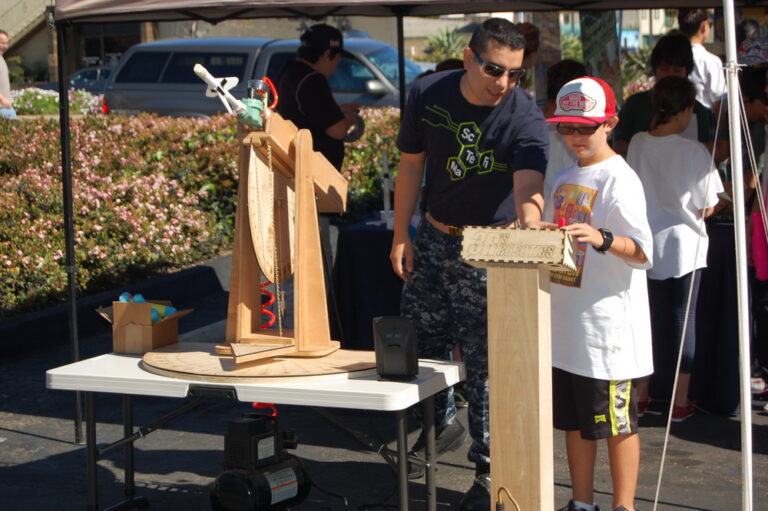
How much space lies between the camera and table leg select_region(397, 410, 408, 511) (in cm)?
358

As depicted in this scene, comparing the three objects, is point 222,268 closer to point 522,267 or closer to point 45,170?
point 45,170

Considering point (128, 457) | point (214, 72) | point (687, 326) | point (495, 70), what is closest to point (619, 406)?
point (495, 70)

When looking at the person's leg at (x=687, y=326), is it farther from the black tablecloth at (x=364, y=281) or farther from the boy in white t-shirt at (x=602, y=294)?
the boy in white t-shirt at (x=602, y=294)

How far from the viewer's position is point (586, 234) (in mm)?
3385

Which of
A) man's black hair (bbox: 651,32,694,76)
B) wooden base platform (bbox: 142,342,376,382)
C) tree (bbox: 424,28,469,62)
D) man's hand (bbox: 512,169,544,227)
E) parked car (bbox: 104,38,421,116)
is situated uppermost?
tree (bbox: 424,28,469,62)

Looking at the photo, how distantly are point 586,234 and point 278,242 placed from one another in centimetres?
119

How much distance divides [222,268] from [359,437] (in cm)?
541

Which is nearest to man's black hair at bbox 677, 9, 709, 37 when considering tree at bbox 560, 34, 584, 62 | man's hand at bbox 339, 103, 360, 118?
man's hand at bbox 339, 103, 360, 118

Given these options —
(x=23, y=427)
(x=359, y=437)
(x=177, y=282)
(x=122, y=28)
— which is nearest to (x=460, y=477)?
(x=359, y=437)

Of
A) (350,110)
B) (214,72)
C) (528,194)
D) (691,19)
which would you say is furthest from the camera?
(214,72)

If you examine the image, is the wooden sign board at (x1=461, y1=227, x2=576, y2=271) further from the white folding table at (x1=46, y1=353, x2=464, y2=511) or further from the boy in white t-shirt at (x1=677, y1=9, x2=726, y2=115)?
the boy in white t-shirt at (x1=677, y1=9, x2=726, y2=115)

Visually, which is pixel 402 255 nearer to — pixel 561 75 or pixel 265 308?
pixel 265 308

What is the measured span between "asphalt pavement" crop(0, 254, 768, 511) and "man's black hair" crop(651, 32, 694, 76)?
1.83 metres

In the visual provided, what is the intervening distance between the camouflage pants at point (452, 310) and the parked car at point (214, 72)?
29.9 ft
